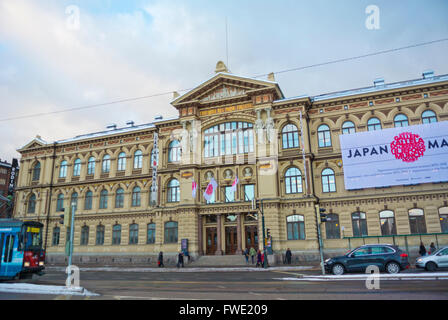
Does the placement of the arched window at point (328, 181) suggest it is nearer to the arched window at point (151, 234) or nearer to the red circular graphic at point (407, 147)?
the red circular graphic at point (407, 147)

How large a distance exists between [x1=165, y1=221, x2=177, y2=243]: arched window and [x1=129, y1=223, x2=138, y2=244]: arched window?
4.64 m

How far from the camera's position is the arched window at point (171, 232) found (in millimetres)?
39719

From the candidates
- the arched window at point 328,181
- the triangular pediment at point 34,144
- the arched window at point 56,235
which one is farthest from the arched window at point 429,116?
the triangular pediment at point 34,144

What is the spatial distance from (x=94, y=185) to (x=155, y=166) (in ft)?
34.2

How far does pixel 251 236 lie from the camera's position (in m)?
36.9

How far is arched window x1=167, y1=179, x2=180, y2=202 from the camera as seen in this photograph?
41.2 m

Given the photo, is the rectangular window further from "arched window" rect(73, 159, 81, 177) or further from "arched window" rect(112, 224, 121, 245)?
"arched window" rect(73, 159, 81, 177)

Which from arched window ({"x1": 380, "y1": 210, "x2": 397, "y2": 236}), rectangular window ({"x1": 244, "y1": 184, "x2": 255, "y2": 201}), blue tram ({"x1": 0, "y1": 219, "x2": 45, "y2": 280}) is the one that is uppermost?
rectangular window ({"x1": 244, "y1": 184, "x2": 255, "y2": 201})

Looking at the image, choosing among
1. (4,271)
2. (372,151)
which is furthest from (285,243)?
(4,271)

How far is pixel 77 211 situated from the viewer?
46.4 metres

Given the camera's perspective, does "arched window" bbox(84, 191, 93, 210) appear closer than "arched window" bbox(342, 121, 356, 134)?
No

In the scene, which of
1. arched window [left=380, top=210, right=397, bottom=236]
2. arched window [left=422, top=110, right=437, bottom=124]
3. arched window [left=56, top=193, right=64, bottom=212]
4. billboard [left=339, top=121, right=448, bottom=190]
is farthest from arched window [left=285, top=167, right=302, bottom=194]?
arched window [left=56, top=193, right=64, bottom=212]

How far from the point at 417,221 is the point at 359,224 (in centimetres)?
505

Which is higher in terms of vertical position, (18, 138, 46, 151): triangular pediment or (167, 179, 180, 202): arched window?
(18, 138, 46, 151): triangular pediment
